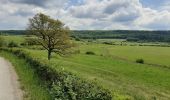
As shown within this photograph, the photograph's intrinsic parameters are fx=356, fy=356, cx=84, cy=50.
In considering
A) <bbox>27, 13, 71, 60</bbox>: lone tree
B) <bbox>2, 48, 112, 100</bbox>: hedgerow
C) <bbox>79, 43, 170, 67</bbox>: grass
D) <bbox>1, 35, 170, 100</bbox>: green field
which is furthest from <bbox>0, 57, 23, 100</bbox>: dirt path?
<bbox>79, 43, 170, 67</bbox>: grass

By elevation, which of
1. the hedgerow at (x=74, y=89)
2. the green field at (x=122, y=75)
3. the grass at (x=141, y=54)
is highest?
the hedgerow at (x=74, y=89)

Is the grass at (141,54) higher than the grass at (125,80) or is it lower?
lower

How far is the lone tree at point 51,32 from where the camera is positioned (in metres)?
72.2

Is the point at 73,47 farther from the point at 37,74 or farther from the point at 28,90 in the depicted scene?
the point at 28,90

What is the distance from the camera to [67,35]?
73.1 m

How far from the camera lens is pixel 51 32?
239ft

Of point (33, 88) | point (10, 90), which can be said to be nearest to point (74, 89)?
point (33, 88)

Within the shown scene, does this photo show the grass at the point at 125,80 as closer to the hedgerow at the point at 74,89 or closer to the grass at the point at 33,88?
the hedgerow at the point at 74,89

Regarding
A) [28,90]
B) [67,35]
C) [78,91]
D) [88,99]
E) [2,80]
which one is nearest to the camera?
[88,99]

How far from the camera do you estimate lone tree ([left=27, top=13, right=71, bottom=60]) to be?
72250 millimetres

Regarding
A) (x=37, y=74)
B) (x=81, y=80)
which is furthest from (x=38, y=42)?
(x=81, y=80)

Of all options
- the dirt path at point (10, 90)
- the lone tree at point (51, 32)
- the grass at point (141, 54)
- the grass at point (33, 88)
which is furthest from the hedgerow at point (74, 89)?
the grass at point (141, 54)

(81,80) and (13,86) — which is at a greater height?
(81,80)

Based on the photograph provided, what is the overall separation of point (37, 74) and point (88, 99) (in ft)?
47.2
